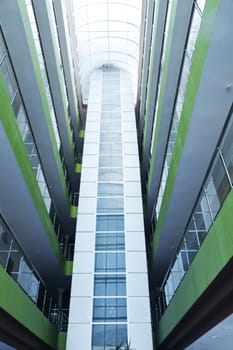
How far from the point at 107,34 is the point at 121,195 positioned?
19138 mm

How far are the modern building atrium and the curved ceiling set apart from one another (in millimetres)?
5143

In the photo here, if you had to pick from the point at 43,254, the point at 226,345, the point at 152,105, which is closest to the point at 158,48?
the point at 152,105

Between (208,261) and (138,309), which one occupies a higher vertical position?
(138,309)

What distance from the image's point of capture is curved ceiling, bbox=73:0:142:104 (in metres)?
32.0

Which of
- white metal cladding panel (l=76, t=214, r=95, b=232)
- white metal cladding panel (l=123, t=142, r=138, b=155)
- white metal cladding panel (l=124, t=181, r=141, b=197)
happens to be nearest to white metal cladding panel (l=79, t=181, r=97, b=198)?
white metal cladding panel (l=76, t=214, r=95, b=232)

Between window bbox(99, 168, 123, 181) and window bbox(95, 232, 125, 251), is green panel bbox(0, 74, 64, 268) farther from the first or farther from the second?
window bbox(99, 168, 123, 181)

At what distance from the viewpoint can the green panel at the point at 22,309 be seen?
11.2 meters

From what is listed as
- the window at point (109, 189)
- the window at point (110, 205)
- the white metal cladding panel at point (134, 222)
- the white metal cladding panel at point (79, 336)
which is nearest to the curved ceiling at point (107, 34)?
the window at point (109, 189)

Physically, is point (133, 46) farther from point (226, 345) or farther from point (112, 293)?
point (226, 345)

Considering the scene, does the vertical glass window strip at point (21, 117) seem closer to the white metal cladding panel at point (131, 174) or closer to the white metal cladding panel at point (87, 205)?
the white metal cladding panel at point (87, 205)

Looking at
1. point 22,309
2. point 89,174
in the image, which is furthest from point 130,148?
point 22,309

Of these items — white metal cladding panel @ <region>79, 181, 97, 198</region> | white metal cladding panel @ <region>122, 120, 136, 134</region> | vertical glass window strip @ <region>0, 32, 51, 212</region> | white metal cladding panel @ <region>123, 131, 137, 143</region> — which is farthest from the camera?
white metal cladding panel @ <region>122, 120, 136, 134</region>

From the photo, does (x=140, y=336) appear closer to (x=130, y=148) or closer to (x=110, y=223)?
(x=110, y=223)

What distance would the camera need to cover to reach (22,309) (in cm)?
1308
